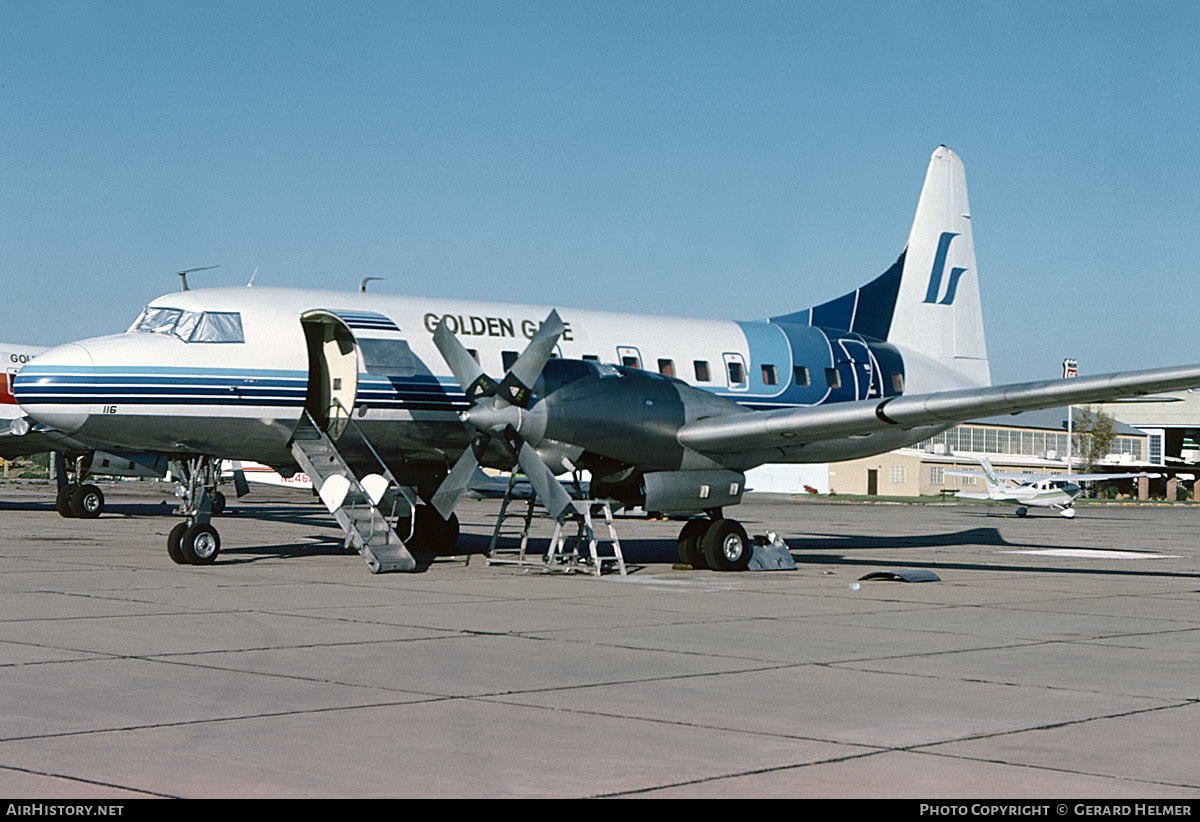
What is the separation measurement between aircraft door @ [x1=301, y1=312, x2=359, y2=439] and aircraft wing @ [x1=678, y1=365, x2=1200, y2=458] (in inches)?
199

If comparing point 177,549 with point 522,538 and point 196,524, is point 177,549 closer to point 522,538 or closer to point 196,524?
point 196,524

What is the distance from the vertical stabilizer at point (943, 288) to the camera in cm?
2714

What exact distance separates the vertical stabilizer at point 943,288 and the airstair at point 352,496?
12.2 meters

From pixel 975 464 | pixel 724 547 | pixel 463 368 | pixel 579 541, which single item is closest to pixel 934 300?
pixel 724 547

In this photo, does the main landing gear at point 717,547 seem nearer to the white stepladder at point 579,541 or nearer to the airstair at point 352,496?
the white stepladder at point 579,541

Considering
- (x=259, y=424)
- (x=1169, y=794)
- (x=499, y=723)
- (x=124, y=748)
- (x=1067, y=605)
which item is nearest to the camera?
(x=1169, y=794)

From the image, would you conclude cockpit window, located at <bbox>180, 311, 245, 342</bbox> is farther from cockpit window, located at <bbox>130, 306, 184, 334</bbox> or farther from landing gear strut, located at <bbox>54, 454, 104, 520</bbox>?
landing gear strut, located at <bbox>54, 454, 104, 520</bbox>

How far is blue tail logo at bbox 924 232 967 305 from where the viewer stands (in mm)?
27344

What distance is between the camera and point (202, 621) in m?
12.4

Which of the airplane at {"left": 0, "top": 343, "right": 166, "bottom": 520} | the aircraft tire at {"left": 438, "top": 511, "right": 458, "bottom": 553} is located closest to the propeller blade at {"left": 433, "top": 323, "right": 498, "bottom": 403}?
the aircraft tire at {"left": 438, "top": 511, "right": 458, "bottom": 553}

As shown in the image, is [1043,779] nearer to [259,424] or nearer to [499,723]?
[499,723]

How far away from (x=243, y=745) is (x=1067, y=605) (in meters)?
11.4

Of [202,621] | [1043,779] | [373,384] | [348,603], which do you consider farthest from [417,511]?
[1043,779]

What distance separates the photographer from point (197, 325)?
1917cm
